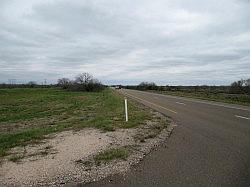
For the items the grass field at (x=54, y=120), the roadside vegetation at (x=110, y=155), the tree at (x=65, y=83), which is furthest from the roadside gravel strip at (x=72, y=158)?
the tree at (x=65, y=83)

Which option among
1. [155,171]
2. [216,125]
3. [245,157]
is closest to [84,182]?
[155,171]

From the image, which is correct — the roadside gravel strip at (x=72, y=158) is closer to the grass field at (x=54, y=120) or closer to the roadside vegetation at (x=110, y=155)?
the roadside vegetation at (x=110, y=155)

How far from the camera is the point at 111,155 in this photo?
26.5ft

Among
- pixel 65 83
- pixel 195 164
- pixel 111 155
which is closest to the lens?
pixel 195 164

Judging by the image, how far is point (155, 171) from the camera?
22.0 feet

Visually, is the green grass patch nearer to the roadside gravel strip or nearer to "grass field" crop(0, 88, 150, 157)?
the roadside gravel strip

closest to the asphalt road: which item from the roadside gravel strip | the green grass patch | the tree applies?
the roadside gravel strip

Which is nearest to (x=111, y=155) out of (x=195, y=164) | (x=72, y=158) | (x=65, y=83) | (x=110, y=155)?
(x=110, y=155)

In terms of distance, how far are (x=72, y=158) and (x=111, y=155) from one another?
96cm

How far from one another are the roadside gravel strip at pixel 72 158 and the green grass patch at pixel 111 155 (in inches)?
5.5

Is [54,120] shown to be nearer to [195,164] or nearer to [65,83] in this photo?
[195,164]

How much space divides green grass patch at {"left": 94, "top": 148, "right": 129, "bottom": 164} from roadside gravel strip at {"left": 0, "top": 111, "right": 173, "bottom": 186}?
14 cm

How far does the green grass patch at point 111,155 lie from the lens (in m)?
7.73

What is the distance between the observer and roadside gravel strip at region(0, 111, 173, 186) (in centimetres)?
639
